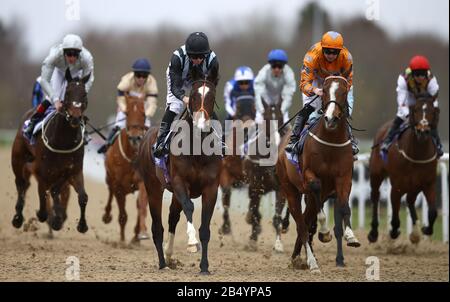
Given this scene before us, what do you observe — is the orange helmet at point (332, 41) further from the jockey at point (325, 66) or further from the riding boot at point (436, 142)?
the riding boot at point (436, 142)

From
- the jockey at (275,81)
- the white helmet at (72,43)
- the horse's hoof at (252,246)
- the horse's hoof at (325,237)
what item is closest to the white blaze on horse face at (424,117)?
the jockey at (275,81)

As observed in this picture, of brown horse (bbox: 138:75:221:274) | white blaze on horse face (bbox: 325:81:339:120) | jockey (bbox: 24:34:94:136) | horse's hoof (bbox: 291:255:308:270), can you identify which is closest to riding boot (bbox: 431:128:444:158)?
horse's hoof (bbox: 291:255:308:270)

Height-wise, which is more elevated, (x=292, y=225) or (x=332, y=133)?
(x=332, y=133)

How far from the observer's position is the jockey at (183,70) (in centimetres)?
967

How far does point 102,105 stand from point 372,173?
60.7ft

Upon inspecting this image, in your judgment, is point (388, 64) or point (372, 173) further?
point (388, 64)

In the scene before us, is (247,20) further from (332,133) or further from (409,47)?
(332,133)

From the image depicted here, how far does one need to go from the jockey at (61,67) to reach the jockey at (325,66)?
3.24 meters

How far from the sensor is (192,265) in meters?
10.9

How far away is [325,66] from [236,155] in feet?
17.3
